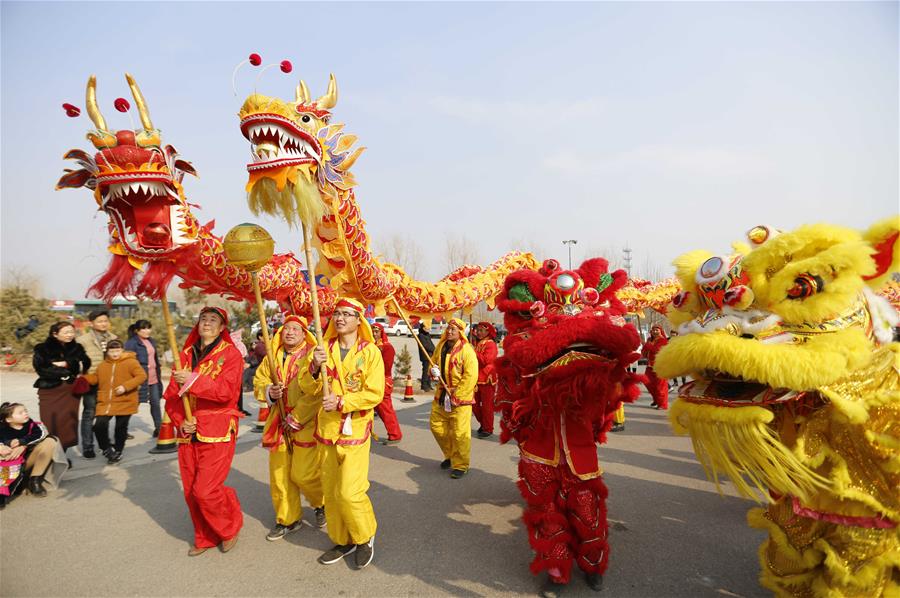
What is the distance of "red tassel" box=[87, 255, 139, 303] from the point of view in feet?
11.0

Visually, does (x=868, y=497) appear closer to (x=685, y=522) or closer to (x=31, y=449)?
(x=685, y=522)

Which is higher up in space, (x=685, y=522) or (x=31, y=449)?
(x=31, y=449)

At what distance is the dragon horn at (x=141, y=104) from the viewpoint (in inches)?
124

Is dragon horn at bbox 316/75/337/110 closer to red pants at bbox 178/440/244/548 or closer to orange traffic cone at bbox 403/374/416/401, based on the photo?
red pants at bbox 178/440/244/548

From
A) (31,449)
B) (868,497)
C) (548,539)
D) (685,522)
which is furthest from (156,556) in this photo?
(868,497)

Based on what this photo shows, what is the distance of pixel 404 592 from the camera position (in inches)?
119

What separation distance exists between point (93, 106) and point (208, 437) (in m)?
2.40

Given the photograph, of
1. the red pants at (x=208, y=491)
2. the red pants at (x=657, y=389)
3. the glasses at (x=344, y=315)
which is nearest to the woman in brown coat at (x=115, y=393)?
the red pants at (x=208, y=491)

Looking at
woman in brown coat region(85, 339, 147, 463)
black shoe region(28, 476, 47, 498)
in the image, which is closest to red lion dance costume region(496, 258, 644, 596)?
black shoe region(28, 476, 47, 498)

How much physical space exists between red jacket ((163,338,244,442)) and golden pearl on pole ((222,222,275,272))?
2.92 ft

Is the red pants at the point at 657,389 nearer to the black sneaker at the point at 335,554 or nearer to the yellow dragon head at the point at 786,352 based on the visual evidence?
the yellow dragon head at the point at 786,352

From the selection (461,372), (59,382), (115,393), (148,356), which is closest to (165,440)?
(115,393)

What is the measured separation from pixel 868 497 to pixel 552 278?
1887mm

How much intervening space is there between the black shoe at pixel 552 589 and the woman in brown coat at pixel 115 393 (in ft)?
17.8
